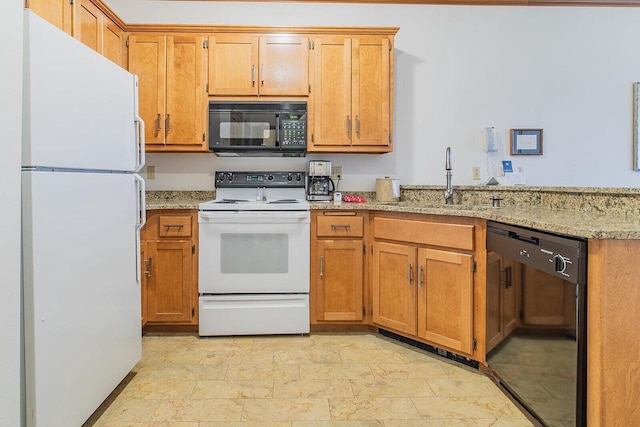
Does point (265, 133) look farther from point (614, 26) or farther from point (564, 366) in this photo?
point (614, 26)

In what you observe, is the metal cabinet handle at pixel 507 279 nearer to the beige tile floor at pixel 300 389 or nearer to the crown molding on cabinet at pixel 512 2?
the beige tile floor at pixel 300 389

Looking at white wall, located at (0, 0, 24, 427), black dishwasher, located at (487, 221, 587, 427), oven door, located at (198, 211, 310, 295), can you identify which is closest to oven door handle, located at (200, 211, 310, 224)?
oven door, located at (198, 211, 310, 295)

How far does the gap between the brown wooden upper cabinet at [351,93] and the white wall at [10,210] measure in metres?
2.00

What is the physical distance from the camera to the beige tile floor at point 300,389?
175 cm

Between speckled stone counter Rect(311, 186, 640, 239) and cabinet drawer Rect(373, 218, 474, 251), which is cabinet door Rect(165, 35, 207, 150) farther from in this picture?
cabinet drawer Rect(373, 218, 474, 251)

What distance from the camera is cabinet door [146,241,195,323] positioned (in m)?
2.75

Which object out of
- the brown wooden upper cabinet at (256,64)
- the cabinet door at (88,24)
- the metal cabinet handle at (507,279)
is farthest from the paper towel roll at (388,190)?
the cabinet door at (88,24)

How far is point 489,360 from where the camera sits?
2.10 m

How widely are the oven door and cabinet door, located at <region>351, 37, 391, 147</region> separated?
0.81 metres

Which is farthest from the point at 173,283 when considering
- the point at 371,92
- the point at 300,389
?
the point at 371,92

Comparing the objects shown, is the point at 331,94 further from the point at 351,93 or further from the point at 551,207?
the point at 551,207

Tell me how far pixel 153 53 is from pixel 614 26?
12.4 feet

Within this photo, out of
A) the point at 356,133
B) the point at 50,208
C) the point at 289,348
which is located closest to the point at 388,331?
the point at 289,348

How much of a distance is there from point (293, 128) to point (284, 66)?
18.3 inches
